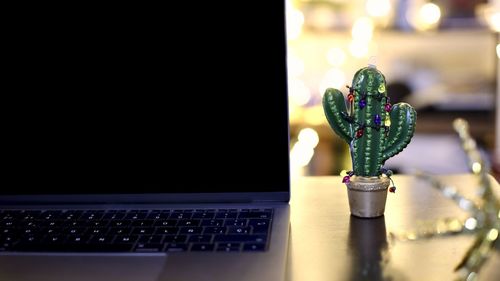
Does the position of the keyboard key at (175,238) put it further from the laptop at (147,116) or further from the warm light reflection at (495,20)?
the warm light reflection at (495,20)

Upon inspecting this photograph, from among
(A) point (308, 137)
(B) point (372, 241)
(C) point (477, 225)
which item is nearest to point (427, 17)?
(A) point (308, 137)

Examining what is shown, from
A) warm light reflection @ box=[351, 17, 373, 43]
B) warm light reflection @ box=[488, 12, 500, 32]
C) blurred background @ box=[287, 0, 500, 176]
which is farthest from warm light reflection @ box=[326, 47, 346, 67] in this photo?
warm light reflection @ box=[488, 12, 500, 32]

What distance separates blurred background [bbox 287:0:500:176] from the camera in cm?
277

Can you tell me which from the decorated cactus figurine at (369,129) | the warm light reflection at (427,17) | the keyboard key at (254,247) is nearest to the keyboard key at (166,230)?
the keyboard key at (254,247)

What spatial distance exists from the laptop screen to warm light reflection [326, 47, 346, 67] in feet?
6.83

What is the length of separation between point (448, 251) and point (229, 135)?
0.33 meters

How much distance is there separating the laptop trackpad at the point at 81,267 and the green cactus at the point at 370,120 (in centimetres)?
28

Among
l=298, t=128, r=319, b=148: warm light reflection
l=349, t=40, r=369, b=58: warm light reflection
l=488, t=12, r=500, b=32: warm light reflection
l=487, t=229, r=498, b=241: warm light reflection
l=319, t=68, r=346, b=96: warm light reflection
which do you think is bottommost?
l=298, t=128, r=319, b=148: warm light reflection

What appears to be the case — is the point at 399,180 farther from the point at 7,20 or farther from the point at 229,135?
the point at 7,20

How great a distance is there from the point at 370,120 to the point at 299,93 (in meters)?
2.10

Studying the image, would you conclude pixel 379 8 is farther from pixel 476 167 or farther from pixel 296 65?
pixel 476 167

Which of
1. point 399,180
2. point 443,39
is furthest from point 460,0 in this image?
point 399,180

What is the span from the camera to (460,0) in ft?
9.34

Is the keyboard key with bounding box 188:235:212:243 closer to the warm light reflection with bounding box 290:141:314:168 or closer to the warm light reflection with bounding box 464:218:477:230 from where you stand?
the warm light reflection with bounding box 464:218:477:230
